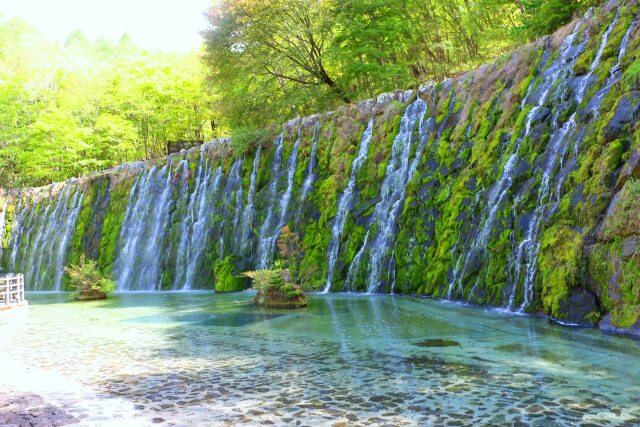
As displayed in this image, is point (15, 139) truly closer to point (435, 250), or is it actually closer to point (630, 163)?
point (435, 250)

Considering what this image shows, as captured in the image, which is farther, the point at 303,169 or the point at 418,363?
the point at 303,169

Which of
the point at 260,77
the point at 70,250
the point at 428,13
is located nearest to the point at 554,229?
the point at 428,13

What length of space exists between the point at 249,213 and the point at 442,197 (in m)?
9.82

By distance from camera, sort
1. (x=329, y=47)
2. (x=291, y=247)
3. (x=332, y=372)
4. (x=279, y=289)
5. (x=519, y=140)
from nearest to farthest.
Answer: (x=332, y=372)
(x=519, y=140)
(x=279, y=289)
(x=291, y=247)
(x=329, y=47)

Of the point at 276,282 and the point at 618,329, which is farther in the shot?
the point at 276,282

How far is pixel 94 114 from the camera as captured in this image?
1726 inches

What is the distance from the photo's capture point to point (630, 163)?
30.6 ft

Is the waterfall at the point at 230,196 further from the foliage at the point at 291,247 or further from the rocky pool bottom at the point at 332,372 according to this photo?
the rocky pool bottom at the point at 332,372

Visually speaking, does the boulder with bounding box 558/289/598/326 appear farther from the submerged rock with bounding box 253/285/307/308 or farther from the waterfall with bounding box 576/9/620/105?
the submerged rock with bounding box 253/285/307/308

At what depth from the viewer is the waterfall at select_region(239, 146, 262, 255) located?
22422 millimetres

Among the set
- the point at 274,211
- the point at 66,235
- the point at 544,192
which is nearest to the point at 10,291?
the point at 274,211

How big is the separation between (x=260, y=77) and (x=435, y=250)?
56.6 feet

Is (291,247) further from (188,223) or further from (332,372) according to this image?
(332,372)

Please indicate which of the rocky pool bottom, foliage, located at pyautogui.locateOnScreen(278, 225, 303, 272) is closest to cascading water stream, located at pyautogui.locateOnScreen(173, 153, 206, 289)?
foliage, located at pyautogui.locateOnScreen(278, 225, 303, 272)
